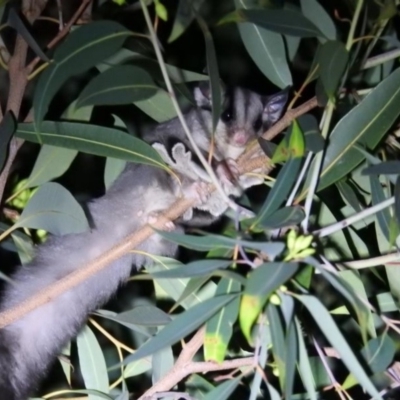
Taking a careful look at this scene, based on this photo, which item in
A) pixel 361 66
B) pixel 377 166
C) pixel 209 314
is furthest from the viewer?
pixel 361 66

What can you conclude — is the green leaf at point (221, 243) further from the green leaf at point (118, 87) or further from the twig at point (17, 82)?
the twig at point (17, 82)

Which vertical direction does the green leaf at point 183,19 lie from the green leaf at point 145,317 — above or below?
above

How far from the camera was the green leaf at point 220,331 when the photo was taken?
1.39m

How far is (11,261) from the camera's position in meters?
3.06

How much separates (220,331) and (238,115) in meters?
1.54

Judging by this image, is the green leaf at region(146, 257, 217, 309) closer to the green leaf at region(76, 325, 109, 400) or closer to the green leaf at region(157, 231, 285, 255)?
the green leaf at region(76, 325, 109, 400)

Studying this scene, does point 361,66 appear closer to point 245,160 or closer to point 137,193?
point 245,160

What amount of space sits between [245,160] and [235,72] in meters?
1.49

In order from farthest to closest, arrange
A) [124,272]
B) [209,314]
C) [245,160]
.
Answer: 1. [124,272]
2. [245,160]
3. [209,314]

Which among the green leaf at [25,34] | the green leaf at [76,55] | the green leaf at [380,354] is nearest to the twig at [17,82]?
the green leaf at [25,34]

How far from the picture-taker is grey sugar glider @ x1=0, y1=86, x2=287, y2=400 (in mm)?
2236

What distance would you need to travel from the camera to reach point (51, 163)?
6.98ft

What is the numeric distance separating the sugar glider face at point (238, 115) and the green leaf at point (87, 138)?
100 cm

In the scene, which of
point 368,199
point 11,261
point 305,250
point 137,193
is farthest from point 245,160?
point 11,261
